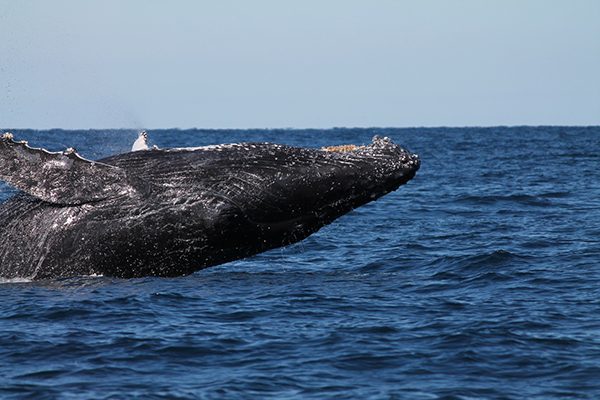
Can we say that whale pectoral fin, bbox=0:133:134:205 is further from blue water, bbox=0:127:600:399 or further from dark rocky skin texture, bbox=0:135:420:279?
blue water, bbox=0:127:600:399

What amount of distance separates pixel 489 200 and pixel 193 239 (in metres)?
17.3

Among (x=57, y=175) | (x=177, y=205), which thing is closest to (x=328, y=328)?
(x=177, y=205)

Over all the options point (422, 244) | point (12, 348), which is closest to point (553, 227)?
point (422, 244)

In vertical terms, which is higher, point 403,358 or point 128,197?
point 128,197

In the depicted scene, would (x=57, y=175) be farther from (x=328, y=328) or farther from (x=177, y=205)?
(x=328, y=328)

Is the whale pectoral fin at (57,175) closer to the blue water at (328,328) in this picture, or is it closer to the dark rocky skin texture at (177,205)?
the dark rocky skin texture at (177,205)

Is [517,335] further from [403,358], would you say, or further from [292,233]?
[292,233]

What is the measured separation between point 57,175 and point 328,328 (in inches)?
153

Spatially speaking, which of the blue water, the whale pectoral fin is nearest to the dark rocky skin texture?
the whale pectoral fin

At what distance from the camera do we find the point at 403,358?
410 inches

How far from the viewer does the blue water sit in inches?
375

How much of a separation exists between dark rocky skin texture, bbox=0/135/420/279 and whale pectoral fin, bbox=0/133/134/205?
1cm

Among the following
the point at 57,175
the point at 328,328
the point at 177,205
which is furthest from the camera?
the point at 177,205

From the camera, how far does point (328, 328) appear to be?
1152 centimetres
